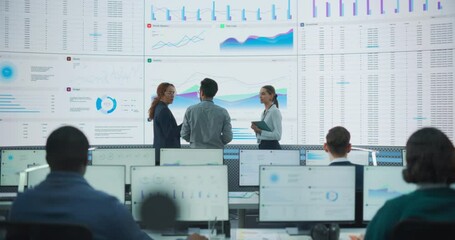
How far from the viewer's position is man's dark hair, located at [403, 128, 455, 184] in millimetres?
1981

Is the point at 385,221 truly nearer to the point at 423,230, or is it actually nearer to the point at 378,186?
the point at 423,230

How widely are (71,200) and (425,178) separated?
1.32 metres

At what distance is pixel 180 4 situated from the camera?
22.7 ft

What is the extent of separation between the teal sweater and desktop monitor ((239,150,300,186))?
8.74ft

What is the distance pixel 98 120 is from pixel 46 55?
1.04 meters

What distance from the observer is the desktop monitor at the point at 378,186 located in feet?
11.2

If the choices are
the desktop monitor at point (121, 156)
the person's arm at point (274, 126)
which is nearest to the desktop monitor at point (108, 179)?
the desktop monitor at point (121, 156)

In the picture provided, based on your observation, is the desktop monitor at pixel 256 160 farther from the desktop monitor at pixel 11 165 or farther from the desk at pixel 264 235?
the desktop monitor at pixel 11 165

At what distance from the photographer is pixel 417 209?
6.23 feet

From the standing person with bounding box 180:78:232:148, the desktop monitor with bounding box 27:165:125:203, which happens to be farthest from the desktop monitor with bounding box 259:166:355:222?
the standing person with bounding box 180:78:232:148

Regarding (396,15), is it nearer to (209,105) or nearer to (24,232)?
(209,105)

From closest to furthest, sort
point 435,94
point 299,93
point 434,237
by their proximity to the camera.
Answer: point 434,237 < point 435,94 < point 299,93

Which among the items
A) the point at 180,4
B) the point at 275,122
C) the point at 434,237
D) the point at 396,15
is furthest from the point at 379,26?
the point at 434,237

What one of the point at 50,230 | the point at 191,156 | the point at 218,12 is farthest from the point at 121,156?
the point at 50,230
